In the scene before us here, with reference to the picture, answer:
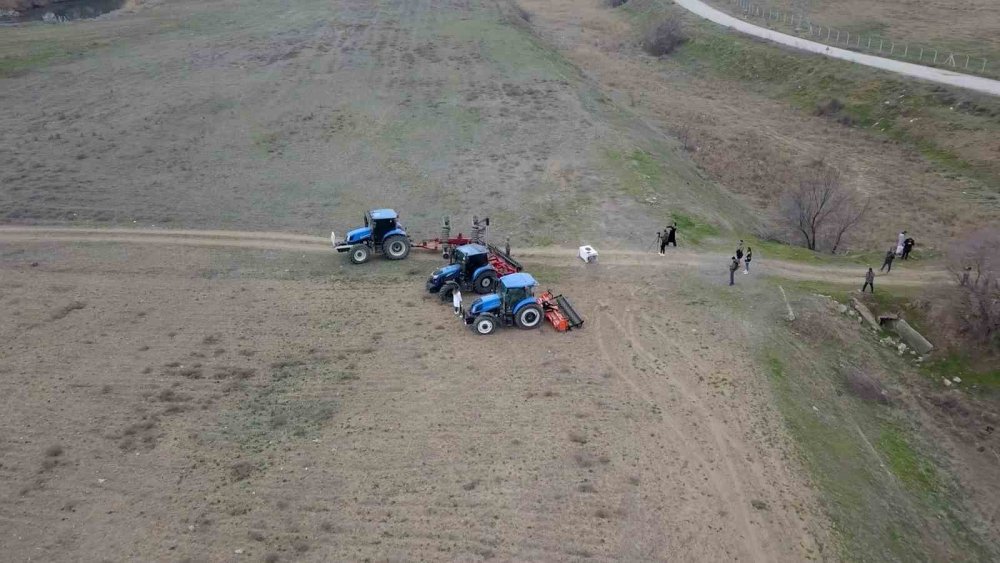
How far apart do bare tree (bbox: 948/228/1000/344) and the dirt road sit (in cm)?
121

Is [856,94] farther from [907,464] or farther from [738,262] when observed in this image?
[907,464]

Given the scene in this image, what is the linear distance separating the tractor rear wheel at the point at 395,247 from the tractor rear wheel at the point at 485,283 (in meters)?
4.34

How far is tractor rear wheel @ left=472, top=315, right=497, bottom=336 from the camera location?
74.8 feet

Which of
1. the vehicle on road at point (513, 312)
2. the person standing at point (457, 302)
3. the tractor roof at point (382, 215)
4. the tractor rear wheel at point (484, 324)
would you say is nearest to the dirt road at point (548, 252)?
the tractor roof at point (382, 215)

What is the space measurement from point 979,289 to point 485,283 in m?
17.1

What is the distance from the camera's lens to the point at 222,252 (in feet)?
95.3

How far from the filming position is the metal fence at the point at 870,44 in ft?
172

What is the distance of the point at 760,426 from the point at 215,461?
14.3 metres

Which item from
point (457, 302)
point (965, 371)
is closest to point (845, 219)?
point (965, 371)

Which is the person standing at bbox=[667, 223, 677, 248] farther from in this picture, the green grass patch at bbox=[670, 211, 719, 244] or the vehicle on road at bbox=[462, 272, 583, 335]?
the vehicle on road at bbox=[462, 272, 583, 335]

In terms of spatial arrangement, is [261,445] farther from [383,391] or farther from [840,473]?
[840,473]

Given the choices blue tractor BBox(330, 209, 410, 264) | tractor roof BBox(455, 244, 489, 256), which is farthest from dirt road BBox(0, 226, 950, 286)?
tractor roof BBox(455, 244, 489, 256)

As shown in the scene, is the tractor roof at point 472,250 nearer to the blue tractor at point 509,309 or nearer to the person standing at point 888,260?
the blue tractor at point 509,309

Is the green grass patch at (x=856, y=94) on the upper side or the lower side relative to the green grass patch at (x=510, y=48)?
lower
